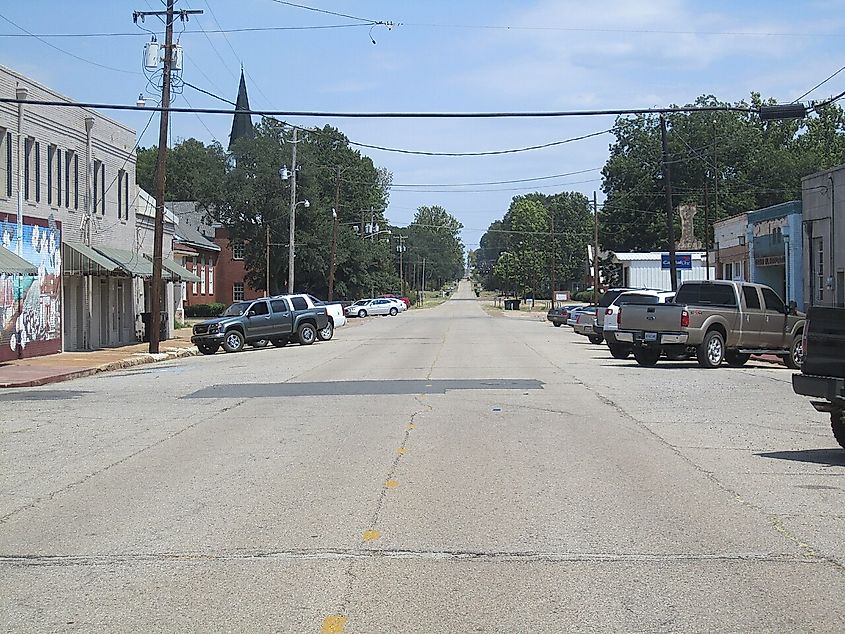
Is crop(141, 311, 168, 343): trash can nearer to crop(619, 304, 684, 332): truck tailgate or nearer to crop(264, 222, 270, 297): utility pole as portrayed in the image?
crop(619, 304, 684, 332): truck tailgate

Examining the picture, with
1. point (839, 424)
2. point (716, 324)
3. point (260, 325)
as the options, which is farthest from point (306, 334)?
point (839, 424)

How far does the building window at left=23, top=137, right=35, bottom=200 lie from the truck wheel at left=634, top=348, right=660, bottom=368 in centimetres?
1860

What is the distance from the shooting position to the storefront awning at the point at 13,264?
2588cm

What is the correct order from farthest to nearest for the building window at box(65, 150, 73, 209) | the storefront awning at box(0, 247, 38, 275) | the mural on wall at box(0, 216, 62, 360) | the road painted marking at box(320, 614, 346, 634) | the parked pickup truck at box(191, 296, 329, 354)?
the parked pickup truck at box(191, 296, 329, 354), the building window at box(65, 150, 73, 209), the mural on wall at box(0, 216, 62, 360), the storefront awning at box(0, 247, 38, 275), the road painted marking at box(320, 614, 346, 634)

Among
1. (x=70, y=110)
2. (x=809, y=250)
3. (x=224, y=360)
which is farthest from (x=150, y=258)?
(x=809, y=250)

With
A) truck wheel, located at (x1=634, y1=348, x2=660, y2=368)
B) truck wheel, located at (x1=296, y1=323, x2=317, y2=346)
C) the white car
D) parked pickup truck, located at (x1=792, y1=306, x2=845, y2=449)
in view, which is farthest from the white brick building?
the white car

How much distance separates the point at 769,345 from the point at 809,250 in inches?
623

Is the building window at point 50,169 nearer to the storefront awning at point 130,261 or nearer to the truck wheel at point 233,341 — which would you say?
the storefront awning at point 130,261

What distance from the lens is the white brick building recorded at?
29641 mm

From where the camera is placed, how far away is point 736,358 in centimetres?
2636

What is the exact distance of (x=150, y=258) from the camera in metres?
42.2

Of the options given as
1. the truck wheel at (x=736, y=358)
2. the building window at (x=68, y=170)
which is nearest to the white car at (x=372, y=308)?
the building window at (x=68, y=170)

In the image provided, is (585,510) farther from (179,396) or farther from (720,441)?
(179,396)

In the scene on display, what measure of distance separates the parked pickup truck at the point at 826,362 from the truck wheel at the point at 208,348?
27.5 meters
